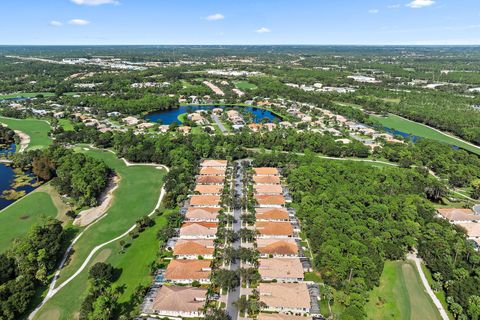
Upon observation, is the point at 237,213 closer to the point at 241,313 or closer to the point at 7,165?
the point at 241,313

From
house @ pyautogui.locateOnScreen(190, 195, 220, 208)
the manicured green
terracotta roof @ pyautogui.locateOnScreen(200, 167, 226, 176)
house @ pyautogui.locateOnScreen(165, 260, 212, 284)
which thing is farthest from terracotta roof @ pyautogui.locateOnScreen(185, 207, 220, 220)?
the manicured green

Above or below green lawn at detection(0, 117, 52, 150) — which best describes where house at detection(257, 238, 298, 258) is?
below

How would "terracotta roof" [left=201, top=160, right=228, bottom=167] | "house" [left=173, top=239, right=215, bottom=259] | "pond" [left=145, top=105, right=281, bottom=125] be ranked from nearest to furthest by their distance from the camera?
1. "house" [left=173, top=239, right=215, bottom=259]
2. "terracotta roof" [left=201, top=160, right=228, bottom=167]
3. "pond" [left=145, top=105, right=281, bottom=125]

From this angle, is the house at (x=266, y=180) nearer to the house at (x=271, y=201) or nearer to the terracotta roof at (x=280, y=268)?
the house at (x=271, y=201)

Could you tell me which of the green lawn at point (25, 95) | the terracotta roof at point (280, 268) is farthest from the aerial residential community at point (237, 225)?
the green lawn at point (25, 95)

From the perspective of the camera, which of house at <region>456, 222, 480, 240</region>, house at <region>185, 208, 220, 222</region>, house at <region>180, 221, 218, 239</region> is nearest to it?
house at <region>180, 221, 218, 239</region>

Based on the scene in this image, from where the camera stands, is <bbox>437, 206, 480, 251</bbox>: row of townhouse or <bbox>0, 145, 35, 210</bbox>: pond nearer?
<bbox>437, 206, 480, 251</bbox>: row of townhouse

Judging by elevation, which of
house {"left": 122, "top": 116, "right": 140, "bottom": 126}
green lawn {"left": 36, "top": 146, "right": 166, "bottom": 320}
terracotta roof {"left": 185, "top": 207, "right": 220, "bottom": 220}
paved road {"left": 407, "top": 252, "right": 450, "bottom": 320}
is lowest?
paved road {"left": 407, "top": 252, "right": 450, "bottom": 320}

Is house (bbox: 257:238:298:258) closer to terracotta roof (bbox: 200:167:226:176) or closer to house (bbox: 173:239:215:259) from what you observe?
house (bbox: 173:239:215:259)
